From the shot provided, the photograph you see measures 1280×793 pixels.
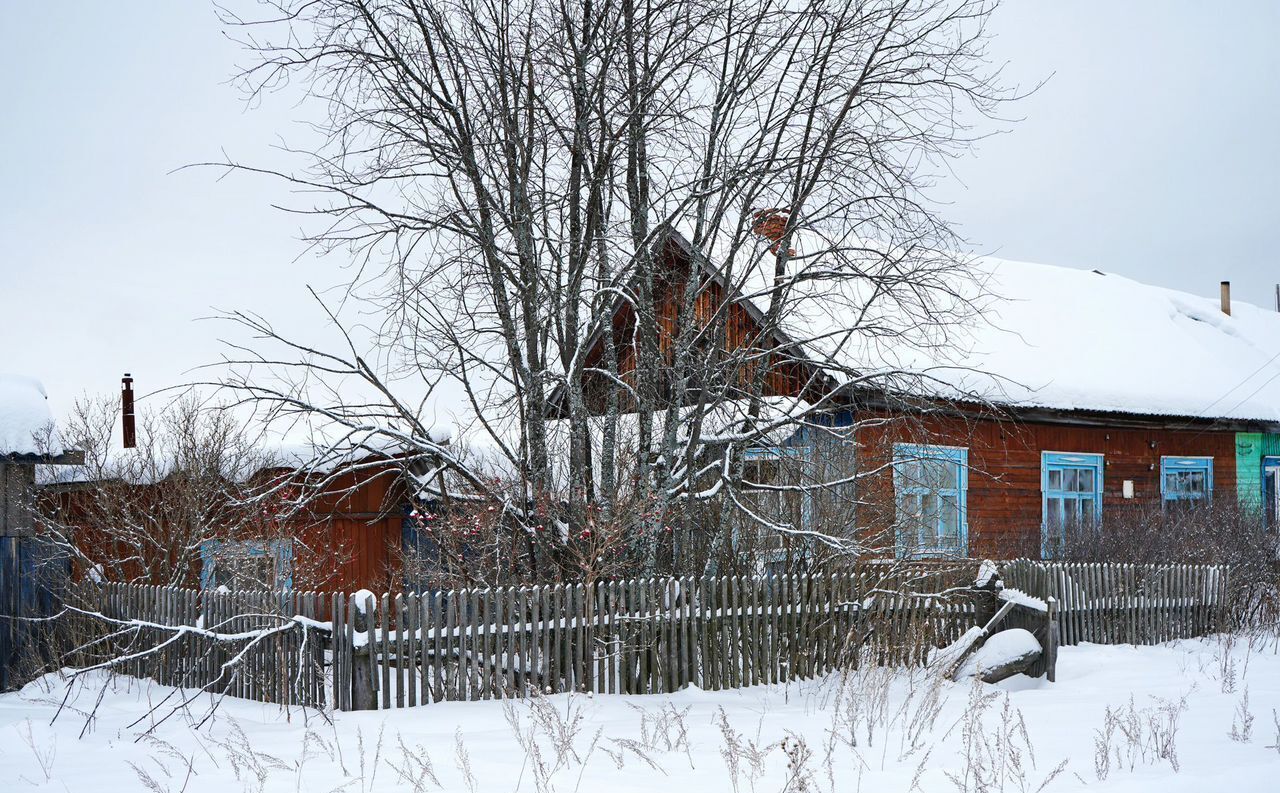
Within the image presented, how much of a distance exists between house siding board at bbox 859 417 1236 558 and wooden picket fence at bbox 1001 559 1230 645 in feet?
6.58

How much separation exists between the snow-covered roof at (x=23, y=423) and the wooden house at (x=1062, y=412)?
534cm

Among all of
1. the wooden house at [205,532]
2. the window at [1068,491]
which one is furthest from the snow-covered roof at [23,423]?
the window at [1068,491]

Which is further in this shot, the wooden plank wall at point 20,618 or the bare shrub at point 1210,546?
the bare shrub at point 1210,546

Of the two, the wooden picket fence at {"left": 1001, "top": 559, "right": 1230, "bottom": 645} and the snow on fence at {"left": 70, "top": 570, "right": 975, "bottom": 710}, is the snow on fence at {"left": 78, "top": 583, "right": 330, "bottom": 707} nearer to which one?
the snow on fence at {"left": 70, "top": 570, "right": 975, "bottom": 710}

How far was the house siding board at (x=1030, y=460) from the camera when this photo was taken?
51.9 feet

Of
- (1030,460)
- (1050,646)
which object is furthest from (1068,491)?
(1050,646)

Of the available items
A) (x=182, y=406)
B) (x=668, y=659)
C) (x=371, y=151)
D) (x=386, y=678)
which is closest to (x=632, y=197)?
(x=371, y=151)

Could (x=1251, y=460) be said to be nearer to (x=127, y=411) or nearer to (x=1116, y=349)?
(x=1116, y=349)

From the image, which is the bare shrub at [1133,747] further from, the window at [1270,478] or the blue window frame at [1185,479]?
the window at [1270,478]

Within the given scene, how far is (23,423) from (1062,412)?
13.9 metres

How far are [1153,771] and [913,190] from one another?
537 cm

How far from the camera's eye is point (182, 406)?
12.1 m

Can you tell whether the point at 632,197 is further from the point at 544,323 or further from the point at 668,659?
the point at 668,659

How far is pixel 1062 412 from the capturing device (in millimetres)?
17047
